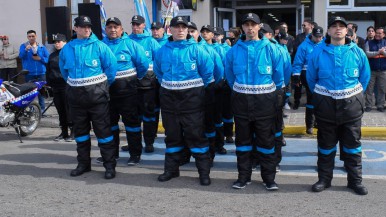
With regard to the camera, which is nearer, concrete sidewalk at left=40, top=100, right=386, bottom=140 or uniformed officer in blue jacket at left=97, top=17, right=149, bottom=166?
uniformed officer in blue jacket at left=97, top=17, right=149, bottom=166

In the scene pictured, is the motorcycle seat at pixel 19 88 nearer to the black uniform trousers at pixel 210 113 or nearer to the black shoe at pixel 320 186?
the black uniform trousers at pixel 210 113

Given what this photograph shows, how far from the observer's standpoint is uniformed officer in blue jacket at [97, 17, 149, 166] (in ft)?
21.5

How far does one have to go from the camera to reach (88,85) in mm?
6000

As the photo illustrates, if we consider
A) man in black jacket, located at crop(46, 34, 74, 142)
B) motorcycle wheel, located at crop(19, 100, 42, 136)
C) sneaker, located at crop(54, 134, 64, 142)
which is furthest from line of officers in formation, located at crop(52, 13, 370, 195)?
motorcycle wheel, located at crop(19, 100, 42, 136)

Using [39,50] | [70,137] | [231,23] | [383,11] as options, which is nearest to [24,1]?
[39,50]

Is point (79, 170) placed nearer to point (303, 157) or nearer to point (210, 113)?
point (210, 113)

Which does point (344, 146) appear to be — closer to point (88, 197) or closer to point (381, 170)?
point (381, 170)

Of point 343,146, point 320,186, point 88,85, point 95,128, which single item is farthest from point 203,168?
point 88,85

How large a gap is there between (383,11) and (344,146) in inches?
330

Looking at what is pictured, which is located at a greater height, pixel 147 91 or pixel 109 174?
pixel 147 91

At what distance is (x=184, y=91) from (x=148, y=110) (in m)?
1.68

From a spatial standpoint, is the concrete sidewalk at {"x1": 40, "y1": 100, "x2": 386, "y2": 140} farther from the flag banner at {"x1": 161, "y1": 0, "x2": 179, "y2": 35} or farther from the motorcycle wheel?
the flag banner at {"x1": 161, "y1": 0, "x2": 179, "y2": 35}

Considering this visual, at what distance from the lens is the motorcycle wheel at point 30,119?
9.00 m

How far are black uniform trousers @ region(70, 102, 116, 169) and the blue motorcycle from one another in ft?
8.86
